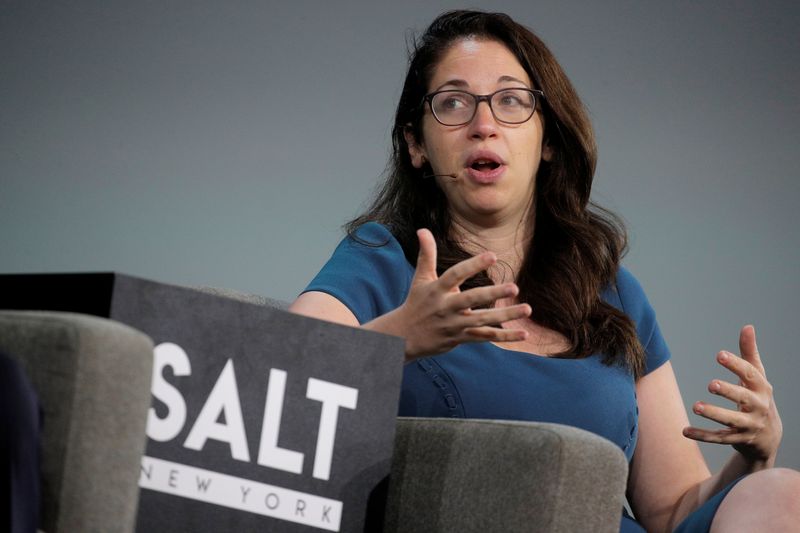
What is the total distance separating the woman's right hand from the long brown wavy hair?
42 cm

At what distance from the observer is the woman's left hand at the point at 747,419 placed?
1.32 metres

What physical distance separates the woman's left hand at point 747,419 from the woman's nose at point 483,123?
50 cm

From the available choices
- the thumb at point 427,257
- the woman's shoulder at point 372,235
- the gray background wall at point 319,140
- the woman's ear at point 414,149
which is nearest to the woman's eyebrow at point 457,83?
the woman's ear at point 414,149

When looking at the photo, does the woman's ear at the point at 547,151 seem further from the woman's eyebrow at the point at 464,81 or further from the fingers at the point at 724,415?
the fingers at the point at 724,415

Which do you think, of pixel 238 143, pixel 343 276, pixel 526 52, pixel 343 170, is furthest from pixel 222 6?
pixel 343 276

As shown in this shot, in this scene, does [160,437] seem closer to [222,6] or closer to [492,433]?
[492,433]

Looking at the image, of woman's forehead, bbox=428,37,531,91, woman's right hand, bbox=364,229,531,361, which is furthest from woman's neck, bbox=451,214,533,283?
woman's right hand, bbox=364,229,531,361

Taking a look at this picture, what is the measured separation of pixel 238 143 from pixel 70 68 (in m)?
0.44

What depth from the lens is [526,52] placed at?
170 centimetres

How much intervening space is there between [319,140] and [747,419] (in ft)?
5.25

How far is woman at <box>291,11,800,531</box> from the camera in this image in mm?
1414

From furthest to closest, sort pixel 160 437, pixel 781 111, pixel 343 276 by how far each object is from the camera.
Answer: pixel 781 111
pixel 343 276
pixel 160 437

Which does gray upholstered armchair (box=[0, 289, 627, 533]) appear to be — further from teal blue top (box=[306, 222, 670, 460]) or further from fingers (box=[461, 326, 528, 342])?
teal blue top (box=[306, 222, 670, 460])

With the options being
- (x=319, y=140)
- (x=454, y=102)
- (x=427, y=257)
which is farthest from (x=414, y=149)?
(x=319, y=140)
